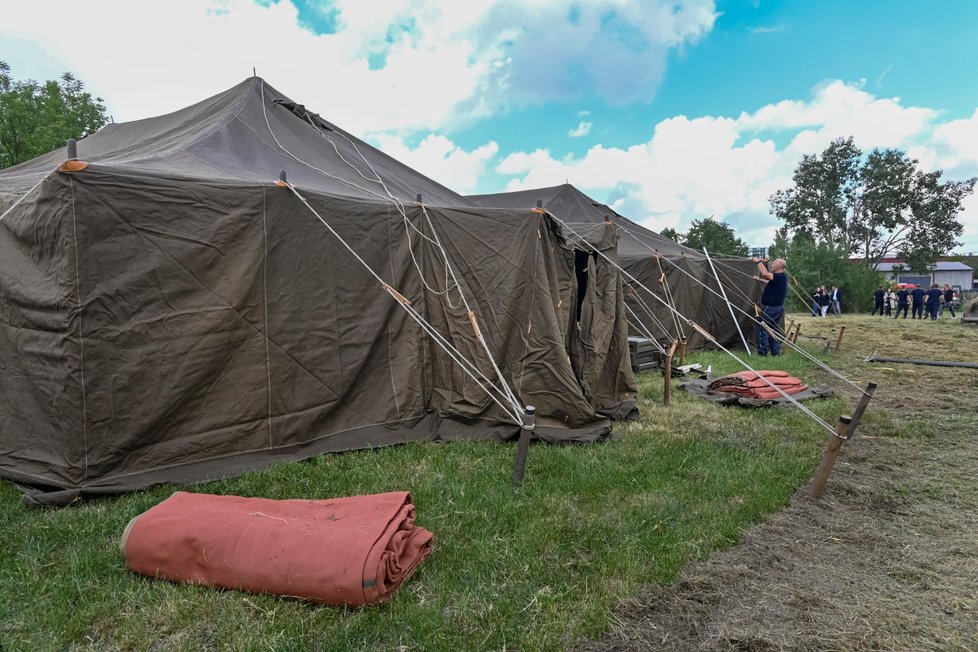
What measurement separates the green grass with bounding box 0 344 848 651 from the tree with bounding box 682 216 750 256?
144 ft

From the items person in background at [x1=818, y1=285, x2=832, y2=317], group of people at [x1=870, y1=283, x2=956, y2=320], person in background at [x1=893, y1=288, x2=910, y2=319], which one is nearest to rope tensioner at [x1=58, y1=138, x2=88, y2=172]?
person in background at [x1=818, y1=285, x2=832, y2=317]

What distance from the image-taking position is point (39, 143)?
19.9 meters

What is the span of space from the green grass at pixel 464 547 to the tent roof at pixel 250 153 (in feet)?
7.47

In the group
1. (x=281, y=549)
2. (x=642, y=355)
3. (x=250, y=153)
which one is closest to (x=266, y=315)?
(x=250, y=153)

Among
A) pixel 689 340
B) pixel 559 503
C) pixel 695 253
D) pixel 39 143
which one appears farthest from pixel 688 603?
pixel 39 143

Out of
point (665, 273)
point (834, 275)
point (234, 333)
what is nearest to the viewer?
point (234, 333)

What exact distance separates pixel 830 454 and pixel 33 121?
1106 inches

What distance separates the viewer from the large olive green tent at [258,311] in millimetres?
3457

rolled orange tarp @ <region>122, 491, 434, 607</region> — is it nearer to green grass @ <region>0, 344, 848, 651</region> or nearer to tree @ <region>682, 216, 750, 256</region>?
green grass @ <region>0, 344, 848, 651</region>

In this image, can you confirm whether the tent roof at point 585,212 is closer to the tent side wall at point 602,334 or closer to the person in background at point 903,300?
the tent side wall at point 602,334

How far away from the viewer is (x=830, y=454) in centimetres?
364

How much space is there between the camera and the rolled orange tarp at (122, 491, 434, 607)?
2375 mm

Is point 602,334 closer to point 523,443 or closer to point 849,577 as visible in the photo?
point 523,443

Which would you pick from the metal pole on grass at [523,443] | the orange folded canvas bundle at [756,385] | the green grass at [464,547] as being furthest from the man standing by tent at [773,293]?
the metal pole on grass at [523,443]
